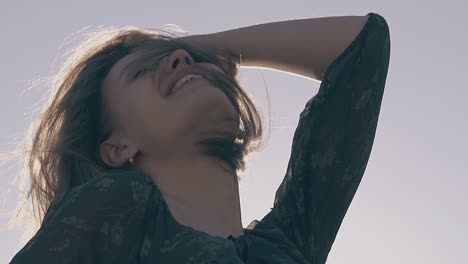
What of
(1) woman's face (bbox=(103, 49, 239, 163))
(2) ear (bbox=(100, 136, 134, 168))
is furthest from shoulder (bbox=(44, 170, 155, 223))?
(2) ear (bbox=(100, 136, 134, 168))

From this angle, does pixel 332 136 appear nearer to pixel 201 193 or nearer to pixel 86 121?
pixel 201 193

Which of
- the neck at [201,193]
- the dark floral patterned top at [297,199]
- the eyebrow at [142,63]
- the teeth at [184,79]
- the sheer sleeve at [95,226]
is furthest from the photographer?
the eyebrow at [142,63]

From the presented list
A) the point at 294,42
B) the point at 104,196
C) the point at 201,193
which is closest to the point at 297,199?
the point at 201,193

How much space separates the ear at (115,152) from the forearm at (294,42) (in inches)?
26.5

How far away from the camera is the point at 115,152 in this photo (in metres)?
3.74

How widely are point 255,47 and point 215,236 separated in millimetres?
1173

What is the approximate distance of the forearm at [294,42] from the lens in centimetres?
391

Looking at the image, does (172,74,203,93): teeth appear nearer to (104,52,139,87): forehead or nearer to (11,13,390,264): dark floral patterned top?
(104,52,139,87): forehead

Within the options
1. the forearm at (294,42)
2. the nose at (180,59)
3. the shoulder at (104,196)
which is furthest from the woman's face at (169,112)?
the shoulder at (104,196)

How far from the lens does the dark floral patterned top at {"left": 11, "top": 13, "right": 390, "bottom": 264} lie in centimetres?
282

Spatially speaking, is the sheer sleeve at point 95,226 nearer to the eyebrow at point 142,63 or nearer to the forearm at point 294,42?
the eyebrow at point 142,63

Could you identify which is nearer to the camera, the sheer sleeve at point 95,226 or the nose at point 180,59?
the sheer sleeve at point 95,226

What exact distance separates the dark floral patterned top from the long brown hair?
0.28 metres

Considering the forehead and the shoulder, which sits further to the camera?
the forehead
